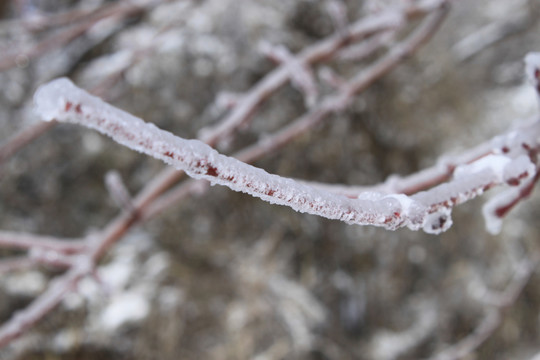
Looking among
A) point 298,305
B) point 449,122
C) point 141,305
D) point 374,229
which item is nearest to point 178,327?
point 141,305

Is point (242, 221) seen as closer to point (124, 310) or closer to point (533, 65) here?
point (124, 310)

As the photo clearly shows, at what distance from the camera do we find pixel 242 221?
4.31 ft

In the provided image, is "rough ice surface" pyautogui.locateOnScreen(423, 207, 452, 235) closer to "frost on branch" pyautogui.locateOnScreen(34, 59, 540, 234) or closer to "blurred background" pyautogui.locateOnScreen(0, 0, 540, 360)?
"frost on branch" pyautogui.locateOnScreen(34, 59, 540, 234)

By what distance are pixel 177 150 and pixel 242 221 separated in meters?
1.13

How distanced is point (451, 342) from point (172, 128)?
3.86 feet

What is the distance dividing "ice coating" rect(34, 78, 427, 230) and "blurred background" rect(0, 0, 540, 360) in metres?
0.90

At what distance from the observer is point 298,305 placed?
4.15ft

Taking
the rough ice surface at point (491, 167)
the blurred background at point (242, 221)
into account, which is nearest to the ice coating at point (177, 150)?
the rough ice surface at point (491, 167)

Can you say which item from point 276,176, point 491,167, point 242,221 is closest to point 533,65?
point 491,167

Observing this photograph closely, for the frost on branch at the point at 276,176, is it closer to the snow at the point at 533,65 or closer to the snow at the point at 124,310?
the snow at the point at 533,65

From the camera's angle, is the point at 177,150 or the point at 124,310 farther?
the point at 124,310

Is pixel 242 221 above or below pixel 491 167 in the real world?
above

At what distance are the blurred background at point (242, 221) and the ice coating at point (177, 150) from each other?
0.90 m

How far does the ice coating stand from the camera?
0.61ft
